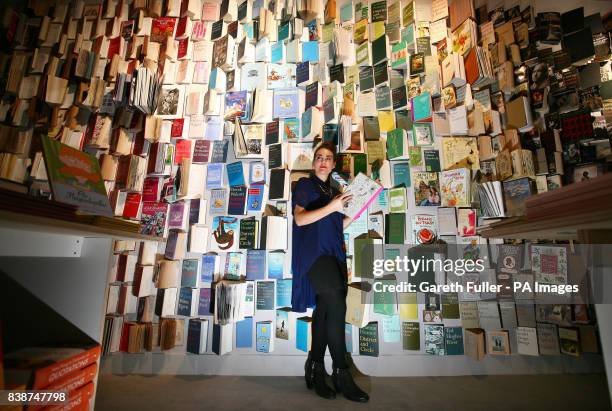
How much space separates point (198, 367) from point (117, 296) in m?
0.87

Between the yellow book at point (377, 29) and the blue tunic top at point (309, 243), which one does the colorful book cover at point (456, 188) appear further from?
the yellow book at point (377, 29)

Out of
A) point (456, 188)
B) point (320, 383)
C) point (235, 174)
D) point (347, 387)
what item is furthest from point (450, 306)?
point (235, 174)

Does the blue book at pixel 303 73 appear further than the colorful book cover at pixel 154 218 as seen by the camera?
Yes

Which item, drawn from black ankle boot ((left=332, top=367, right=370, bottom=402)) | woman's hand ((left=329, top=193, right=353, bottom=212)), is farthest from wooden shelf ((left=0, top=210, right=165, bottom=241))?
black ankle boot ((left=332, top=367, right=370, bottom=402))

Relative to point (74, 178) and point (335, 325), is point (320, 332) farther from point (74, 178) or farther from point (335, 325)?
point (74, 178)

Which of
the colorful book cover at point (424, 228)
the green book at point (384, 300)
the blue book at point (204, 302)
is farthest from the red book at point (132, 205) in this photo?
the colorful book cover at point (424, 228)

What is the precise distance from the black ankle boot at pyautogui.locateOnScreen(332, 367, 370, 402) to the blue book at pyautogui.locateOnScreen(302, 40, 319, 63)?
241 centimetres

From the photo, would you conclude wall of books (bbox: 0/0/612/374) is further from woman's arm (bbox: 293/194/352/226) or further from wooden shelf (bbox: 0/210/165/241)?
wooden shelf (bbox: 0/210/165/241)

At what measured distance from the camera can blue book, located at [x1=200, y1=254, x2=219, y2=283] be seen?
88.8 inches

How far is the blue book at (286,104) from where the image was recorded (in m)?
2.43

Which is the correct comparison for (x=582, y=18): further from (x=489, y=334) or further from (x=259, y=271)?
(x=259, y=271)

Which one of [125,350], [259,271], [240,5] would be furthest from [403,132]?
[125,350]

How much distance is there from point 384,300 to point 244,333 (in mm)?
1101

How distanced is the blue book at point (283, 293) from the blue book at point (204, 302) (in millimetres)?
552
